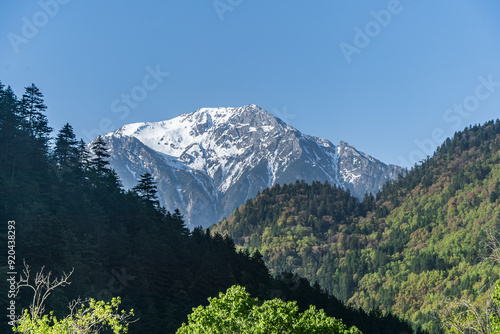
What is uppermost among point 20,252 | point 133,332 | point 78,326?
point 20,252

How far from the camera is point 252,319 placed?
117 feet

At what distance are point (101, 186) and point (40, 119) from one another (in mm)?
19607

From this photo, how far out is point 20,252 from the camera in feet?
231

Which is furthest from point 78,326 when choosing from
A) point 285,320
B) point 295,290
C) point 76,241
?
point 295,290

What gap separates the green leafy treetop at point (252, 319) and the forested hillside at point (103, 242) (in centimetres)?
3201

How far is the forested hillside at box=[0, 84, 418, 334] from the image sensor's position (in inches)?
3004

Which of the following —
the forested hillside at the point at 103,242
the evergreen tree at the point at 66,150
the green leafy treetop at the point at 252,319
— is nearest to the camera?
the green leafy treetop at the point at 252,319

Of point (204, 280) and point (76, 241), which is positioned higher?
point (76, 241)

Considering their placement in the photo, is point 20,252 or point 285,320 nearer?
point 285,320

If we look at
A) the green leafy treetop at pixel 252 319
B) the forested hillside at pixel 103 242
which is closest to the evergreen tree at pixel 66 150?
the forested hillside at pixel 103 242

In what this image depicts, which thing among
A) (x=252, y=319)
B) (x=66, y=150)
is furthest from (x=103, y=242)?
(x=252, y=319)

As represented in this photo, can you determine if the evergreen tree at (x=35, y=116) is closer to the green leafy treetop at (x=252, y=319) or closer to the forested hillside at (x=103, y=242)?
the forested hillside at (x=103, y=242)

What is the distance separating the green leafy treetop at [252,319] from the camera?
111 feet

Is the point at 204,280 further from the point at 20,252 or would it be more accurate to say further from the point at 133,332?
the point at 20,252
